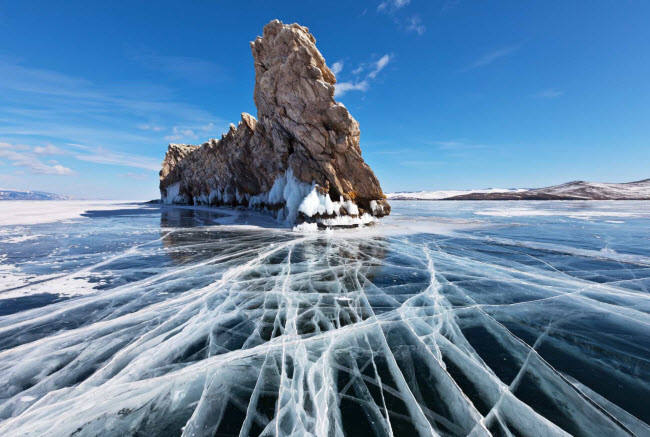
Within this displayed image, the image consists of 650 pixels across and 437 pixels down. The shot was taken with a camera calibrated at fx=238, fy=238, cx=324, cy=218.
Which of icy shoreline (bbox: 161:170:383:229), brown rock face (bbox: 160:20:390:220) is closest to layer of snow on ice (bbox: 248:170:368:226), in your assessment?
icy shoreline (bbox: 161:170:383:229)

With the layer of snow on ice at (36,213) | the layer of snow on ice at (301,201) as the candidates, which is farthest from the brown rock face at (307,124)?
the layer of snow on ice at (36,213)

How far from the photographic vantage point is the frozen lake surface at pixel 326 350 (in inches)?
113

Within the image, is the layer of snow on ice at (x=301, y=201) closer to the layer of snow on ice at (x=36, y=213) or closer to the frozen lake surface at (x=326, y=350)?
the frozen lake surface at (x=326, y=350)

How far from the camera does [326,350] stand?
13.7 feet

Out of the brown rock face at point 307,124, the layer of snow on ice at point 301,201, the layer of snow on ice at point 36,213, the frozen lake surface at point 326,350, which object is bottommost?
the frozen lake surface at point 326,350

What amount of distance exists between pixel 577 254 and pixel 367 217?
13.5m

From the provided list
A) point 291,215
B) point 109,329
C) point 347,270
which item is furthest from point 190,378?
point 291,215

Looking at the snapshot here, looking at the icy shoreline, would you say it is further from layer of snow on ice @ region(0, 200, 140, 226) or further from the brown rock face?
layer of snow on ice @ region(0, 200, 140, 226)

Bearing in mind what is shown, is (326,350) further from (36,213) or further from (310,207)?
(36,213)

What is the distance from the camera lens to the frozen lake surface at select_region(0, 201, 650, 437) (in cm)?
288

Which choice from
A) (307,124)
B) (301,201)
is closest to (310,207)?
(301,201)

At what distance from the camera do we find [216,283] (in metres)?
7.40

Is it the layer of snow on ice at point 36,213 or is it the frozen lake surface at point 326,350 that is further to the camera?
the layer of snow on ice at point 36,213

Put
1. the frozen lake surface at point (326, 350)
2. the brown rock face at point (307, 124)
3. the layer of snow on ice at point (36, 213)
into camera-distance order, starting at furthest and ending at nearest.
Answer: the layer of snow on ice at point (36, 213) < the brown rock face at point (307, 124) < the frozen lake surface at point (326, 350)
